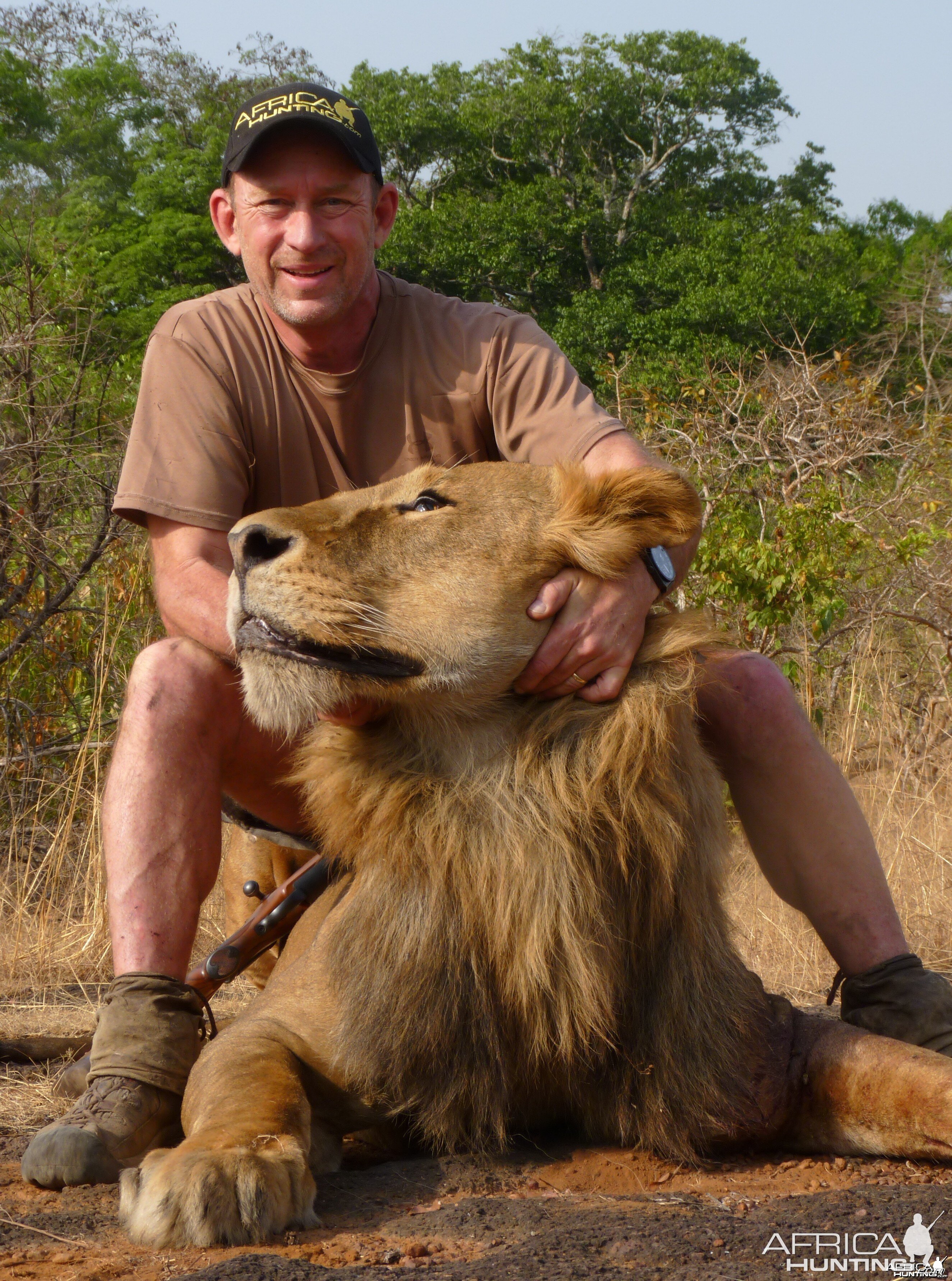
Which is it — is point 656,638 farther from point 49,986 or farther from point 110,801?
point 49,986

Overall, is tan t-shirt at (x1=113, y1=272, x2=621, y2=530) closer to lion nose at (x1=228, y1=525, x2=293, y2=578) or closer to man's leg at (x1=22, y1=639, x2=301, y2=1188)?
man's leg at (x1=22, y1=639, x2=301, y2=1188)

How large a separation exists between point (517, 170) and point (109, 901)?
28.7 metres

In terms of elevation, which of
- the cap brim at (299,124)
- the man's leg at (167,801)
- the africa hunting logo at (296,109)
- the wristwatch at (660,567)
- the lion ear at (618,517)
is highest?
the africa hunting logo at (296,109)

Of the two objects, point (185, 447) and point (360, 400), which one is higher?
point (360, 400)

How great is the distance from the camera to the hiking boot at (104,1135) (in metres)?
2.38

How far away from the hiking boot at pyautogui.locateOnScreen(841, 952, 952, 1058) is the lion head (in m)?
1.12

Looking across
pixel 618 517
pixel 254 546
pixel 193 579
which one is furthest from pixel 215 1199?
pixel 193 579

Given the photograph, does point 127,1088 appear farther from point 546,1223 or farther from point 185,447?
point 185,447

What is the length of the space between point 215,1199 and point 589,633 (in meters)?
1.17

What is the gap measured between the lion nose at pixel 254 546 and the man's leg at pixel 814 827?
105 centimetres

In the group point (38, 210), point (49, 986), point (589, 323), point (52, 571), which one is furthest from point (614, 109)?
point (49, 986)

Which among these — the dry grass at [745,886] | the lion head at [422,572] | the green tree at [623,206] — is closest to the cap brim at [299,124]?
the lion head at [422,572]

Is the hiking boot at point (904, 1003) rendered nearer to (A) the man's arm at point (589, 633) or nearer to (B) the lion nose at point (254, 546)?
(A) the man's arm at point (589, 633)

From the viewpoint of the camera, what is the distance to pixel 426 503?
8.67 feet
